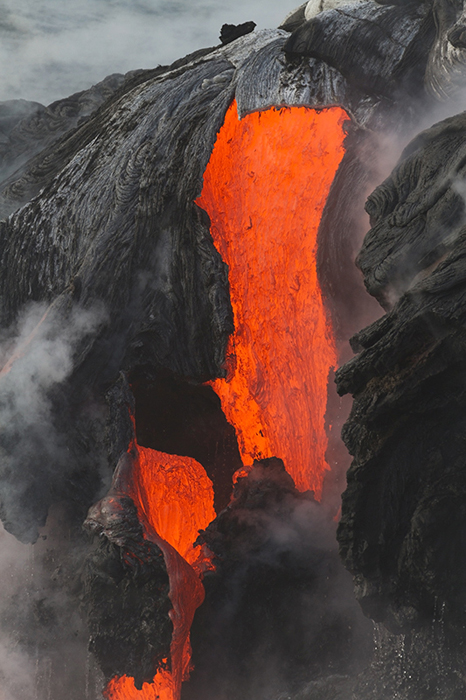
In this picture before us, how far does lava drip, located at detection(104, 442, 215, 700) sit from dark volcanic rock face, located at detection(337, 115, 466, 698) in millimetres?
1552

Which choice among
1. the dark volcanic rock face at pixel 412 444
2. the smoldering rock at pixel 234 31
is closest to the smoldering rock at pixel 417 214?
the dark volcanic rock face at pixel 412 444

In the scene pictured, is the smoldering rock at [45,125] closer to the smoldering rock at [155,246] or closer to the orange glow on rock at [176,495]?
the smoldering rock at [155,246]

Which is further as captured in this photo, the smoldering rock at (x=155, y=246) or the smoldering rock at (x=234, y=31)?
the smoldering rock at (x=234, y=31)

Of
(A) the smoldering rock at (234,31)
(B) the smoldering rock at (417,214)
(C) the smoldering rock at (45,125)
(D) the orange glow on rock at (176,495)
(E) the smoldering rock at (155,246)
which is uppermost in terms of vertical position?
(C) the smoldering rock at (45,125)

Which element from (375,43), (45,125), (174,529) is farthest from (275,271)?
(45,125)

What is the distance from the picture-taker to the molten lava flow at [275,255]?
5.88 m

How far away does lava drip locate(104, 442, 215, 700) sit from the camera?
15.9 ft

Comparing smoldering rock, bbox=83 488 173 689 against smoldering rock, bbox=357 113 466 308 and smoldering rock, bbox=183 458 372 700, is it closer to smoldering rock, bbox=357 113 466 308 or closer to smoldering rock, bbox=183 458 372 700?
smoldering rock, bbox=183 458 372 700

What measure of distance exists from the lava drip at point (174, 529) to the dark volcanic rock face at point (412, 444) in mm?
1552

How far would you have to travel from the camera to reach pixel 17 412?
5.42 m

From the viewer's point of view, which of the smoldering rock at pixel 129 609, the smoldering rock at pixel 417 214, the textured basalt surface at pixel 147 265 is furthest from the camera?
the textured basalt surface at pixel 147 265

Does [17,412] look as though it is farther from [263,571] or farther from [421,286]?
[421,286]

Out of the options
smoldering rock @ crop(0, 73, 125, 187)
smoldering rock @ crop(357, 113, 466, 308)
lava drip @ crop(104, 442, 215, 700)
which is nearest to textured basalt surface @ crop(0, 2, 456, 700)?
lava drip @ crop(104, 442, 215, 700)

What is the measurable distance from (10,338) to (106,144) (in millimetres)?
2228
